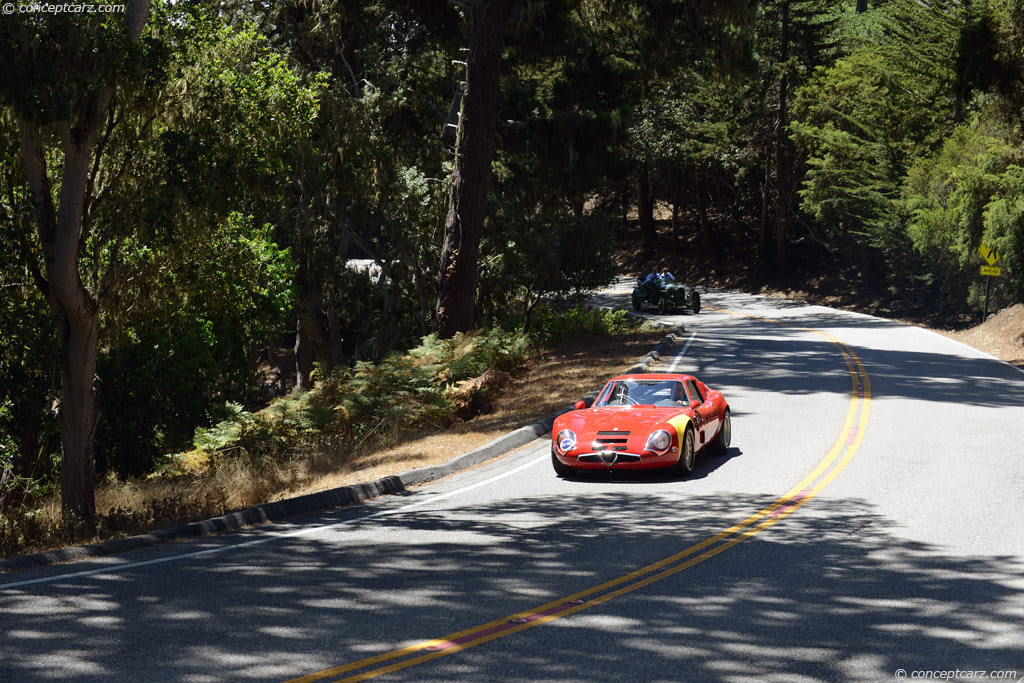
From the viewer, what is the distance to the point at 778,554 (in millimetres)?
8875

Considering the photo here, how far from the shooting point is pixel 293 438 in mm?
18422

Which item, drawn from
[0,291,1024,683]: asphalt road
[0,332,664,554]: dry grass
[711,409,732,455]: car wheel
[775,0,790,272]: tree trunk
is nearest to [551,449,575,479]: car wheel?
[0,291,1024,683]: asphalt road

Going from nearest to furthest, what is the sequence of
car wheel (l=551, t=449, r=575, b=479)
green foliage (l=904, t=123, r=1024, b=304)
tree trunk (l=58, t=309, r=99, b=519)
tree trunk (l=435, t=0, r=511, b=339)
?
car wheel (l=551, t=449, r=575, b=479) < tree trunk (l=58, t=309, r=99, b=519) < tree trunk (l=435, t=0, r=511, b=339) < green foliage (l=904, t=123, r=1024, b=304)

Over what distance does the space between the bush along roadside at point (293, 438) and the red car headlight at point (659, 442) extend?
4786 millimetres

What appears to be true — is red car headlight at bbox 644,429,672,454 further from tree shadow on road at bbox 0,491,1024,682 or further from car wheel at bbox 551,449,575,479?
tree shadow on road at bbox 0,491,1024,682

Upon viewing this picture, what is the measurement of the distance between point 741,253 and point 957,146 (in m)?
20.3

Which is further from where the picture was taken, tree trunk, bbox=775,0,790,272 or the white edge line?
tree trunk, bbox=775,0,790,272

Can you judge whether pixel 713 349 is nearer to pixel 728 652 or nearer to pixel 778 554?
pixel 778 554

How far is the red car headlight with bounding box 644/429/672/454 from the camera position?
1254 cm

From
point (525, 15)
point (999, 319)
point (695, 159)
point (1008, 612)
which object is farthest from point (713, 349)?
point (695, 159)

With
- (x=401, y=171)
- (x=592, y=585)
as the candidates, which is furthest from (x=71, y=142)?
(x=401, y=171)

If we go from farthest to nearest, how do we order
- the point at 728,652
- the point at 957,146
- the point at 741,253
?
the point at 741,253
the point at 957,146
the point at 728,652

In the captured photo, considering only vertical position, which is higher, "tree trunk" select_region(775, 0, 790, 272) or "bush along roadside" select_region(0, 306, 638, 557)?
"tree trunk" select_region(775, 0, 790, 272)

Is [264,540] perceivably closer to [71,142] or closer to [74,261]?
[74,261]
